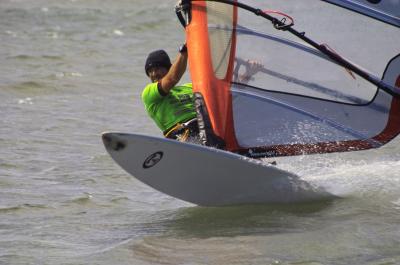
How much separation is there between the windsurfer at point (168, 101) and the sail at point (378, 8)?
128 centimetres

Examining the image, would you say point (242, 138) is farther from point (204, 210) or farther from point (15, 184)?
point (15, 184)

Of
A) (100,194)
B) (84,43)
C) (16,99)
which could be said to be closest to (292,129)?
(100,194)

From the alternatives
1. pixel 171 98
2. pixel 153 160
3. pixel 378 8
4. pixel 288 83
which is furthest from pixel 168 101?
pixel 378 8

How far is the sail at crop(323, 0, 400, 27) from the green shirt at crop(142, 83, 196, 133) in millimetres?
1352

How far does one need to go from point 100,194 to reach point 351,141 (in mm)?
2223

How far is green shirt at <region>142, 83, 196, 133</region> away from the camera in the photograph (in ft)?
22.6

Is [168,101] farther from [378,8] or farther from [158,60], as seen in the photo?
[378,8]

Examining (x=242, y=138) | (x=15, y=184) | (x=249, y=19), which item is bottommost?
(x=15, y=184)

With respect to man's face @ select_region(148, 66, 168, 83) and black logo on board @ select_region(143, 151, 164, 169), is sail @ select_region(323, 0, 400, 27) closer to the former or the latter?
man's face @ select_region(148, 66, 168, 83)

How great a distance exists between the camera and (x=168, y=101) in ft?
22.6

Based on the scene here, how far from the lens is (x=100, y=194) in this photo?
766 cm

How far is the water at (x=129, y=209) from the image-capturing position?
5.74m

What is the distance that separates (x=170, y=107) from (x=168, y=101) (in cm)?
5

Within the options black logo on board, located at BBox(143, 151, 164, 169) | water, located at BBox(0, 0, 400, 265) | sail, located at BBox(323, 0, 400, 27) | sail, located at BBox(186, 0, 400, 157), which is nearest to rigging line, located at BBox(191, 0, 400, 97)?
sail, located at BBox(186, 0, 400, 157)
